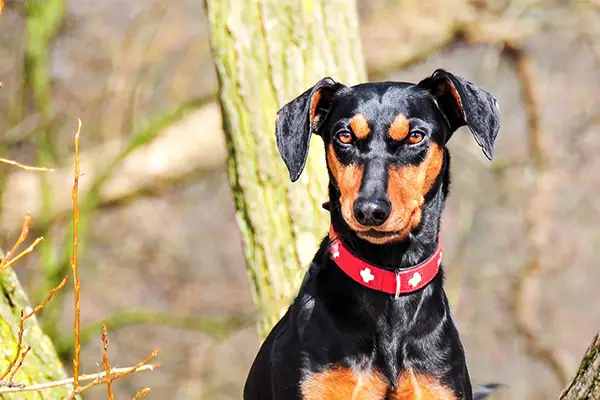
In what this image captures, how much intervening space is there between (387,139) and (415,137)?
0.10 meters

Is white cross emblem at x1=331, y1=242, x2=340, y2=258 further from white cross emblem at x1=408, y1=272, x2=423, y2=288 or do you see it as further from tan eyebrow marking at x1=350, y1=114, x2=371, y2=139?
tan eyebrow marking at x1=350, y1=114, x2=371, y2=139

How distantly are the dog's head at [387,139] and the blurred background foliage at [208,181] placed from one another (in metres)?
5.51

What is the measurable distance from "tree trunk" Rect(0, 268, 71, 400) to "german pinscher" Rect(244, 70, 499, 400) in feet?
2.73

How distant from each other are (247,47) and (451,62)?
31.7ft

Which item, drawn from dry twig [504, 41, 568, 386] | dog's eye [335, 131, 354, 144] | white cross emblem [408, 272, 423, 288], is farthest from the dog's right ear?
dry twig [504, 41, 568, 386]

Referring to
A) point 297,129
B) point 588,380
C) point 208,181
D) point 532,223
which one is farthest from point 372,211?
point 208,181

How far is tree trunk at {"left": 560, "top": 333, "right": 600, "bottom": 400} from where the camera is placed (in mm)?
3379

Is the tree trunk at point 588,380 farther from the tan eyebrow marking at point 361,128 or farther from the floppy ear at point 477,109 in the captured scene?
the tan eyebrow marking at point 361,128

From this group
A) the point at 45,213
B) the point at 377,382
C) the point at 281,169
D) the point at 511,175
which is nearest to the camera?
the point at 377,382

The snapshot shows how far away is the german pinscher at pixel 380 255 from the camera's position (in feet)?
11.7

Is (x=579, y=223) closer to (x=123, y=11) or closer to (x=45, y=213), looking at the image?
(x=123, y=11)

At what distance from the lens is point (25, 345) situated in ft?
12.8

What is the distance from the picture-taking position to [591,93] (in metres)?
14.8

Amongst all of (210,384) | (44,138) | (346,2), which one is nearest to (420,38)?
(44,138)
